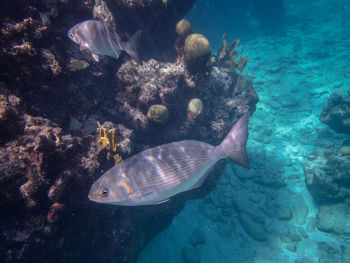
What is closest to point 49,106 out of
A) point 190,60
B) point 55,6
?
point 55,6

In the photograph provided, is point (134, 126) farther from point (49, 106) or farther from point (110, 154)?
point (49, 106)

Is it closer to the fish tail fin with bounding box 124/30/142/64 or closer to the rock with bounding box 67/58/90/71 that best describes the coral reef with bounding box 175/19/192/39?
the fish tail fin with bounding box 124/30/142/64

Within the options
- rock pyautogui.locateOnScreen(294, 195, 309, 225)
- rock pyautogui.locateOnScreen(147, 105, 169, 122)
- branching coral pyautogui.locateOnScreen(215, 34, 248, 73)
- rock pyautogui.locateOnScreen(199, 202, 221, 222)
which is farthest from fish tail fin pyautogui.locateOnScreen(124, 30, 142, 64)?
rock pyautogui.locateOnScreen(294, 195, 309, 225)

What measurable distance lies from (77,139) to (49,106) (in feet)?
2.75

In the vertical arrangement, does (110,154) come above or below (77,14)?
below

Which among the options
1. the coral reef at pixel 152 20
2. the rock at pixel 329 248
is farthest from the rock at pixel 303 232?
the coral reef at pixel 152 20

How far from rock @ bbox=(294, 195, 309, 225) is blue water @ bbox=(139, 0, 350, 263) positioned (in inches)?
1.5

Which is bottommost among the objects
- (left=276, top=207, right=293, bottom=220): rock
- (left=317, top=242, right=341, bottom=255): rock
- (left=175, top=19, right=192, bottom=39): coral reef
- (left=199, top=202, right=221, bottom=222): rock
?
(left=317, top=242, right=341, bottom=255): rock

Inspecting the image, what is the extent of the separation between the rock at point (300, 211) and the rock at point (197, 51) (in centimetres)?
681

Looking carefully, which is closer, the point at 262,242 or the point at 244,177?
the point at 262,242

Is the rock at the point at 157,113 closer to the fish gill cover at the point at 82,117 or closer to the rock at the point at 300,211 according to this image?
the fish gill cover at the point at 82,117

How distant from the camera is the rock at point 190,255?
5852mm

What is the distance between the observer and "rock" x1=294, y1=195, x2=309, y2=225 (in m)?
6.98

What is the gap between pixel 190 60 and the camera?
4770 millimetres
